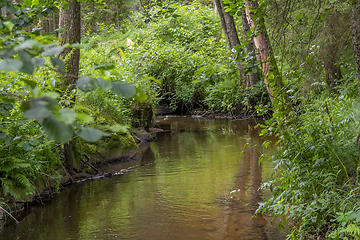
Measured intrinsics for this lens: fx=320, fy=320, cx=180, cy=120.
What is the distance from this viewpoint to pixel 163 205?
446 cm

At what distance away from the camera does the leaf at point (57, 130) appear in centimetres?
79

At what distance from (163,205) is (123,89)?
12.1ft

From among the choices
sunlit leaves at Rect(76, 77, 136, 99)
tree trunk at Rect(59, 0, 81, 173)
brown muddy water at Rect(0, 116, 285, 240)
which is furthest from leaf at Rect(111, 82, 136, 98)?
tree trunk at Rect(59, 0, 81, 173)

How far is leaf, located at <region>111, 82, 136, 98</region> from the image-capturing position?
99 cm

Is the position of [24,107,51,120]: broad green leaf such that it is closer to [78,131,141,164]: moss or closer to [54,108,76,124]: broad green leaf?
[54,108,76,124]: broad green leaf

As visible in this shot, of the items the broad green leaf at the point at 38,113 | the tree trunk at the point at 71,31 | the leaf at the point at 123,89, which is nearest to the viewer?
the broad green leaf at the point at 38,113

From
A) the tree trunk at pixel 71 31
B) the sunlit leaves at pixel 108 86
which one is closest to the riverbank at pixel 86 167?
the tree trunk at pixel 71 31

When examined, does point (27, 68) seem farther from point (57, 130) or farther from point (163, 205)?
point (163, 205)

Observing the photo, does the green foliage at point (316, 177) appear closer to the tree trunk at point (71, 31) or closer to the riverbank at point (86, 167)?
the riverbank at point (86, 167)

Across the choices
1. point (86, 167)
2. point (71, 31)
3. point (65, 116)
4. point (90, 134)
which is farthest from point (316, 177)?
point (86, 167)

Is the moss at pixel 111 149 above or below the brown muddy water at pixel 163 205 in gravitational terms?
above

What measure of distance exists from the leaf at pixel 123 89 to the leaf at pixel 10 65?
0.27 meters

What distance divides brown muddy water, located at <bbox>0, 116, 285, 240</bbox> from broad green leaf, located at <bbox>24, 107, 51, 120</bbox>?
9.04 feet

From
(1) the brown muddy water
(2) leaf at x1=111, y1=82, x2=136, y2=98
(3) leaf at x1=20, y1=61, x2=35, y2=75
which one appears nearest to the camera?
(3) leaf at x1=20, y1=61, x2=35, y2=75
